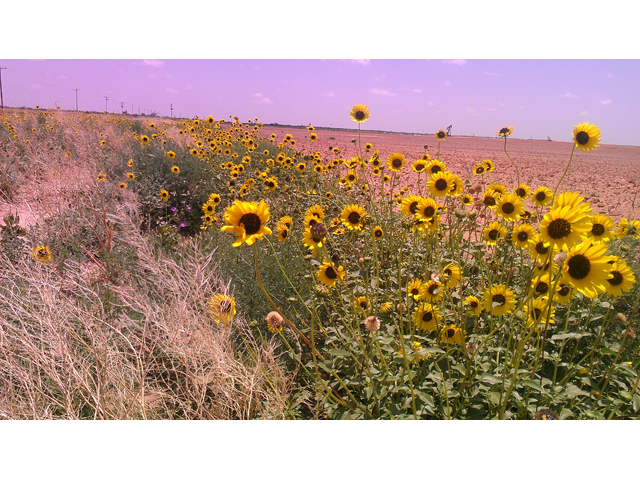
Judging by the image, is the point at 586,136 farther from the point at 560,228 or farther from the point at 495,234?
the point at 560,228

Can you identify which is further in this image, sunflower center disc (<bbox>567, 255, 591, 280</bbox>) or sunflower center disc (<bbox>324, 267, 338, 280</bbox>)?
sunflower center disc (<bbox>324, 267, 338, 280</bbox>)

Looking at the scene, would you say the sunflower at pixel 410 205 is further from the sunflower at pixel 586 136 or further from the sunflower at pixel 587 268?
the sunflower at pixel 587 268

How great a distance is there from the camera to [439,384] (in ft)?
5.54

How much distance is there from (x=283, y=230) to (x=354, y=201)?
307cm

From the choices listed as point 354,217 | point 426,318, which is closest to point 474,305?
point 426,318

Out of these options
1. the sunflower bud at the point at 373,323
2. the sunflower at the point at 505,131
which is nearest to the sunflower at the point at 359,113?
the sunflower at the point at 505,131

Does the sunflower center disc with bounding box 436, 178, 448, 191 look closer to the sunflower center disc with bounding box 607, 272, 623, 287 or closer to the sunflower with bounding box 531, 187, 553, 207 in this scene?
the sunflower with bounding box 531, 187, 553, 207

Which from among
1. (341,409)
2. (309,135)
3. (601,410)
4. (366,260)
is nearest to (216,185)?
(309,135)

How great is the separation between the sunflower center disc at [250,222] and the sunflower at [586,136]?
1.98m

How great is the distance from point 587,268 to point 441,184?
4.15 feet

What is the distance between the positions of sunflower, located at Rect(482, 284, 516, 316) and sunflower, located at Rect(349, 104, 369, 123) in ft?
7.54

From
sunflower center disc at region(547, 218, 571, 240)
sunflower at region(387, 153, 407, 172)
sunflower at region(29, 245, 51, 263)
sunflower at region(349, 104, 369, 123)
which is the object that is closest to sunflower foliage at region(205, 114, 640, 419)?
sunflower center disc at region(547, 218, 571, 240)

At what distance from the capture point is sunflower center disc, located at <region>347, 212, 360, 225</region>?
96.4 inches

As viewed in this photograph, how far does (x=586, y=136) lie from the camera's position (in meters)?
2.04
